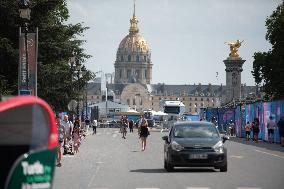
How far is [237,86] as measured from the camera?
148250mm

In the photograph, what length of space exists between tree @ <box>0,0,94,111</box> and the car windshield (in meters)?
20.9

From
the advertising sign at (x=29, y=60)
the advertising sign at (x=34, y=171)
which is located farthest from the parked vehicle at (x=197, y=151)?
the advertising sign at (x=34, y=171)

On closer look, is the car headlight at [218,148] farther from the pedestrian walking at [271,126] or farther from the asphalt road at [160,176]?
the pedestrian walking at [271,126]

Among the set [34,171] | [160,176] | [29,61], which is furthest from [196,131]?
[34,171]

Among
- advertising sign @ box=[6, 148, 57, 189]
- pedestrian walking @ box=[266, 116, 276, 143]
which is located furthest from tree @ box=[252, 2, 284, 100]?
advertising sign @ box=[6, 148, 57, 189]

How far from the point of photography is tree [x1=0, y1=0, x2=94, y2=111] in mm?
50375

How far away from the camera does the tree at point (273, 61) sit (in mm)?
77375

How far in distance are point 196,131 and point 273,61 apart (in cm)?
5445

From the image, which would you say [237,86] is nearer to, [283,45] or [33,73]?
[283,45]

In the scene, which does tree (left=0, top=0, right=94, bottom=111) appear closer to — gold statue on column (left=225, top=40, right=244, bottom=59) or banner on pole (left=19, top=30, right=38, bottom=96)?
banner on pole (left=19, top=30, right=38, bottom=96)

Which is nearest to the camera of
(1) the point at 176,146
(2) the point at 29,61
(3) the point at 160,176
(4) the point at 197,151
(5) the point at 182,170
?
(3) the point at 160,176

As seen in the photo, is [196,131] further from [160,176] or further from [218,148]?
[160,176]

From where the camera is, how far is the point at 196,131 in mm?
25531

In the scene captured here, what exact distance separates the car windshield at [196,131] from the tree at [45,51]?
821 inches
